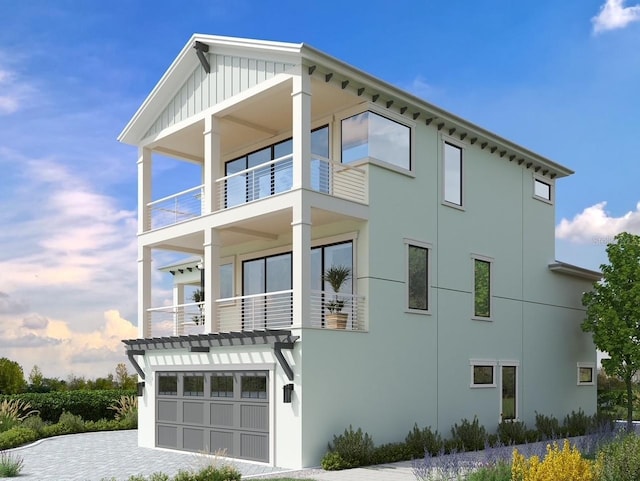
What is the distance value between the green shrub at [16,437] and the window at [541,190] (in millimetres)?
18301

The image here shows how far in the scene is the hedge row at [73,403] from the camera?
28562 mm

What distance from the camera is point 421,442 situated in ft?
63.2

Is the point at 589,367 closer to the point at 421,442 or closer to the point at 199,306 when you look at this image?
the point at 421,442

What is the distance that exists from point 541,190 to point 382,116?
931 centimetres

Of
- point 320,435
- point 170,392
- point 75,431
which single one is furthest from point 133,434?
point 320,435

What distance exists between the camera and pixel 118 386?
38125mm

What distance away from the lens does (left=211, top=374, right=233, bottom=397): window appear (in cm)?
1987

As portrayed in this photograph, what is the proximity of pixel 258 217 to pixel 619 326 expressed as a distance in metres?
13.3

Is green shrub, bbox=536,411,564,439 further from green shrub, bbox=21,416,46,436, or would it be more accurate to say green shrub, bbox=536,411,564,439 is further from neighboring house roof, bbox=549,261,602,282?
green shrub, bbox=21,416,46,436

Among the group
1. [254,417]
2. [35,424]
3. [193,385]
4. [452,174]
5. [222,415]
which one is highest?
[452,174]

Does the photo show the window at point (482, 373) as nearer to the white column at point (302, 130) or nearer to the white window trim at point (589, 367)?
the white window trim at point (589, 367)

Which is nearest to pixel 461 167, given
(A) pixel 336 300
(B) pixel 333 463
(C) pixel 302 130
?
(A) pixel 336 300

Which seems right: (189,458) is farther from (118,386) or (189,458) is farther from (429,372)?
(118,386)

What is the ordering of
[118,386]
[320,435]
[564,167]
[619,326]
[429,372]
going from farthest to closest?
[118,386], [564,167], [619,326], [429,372], [320,435]
